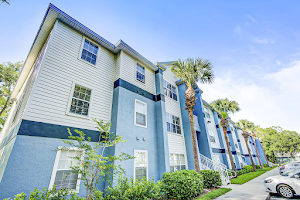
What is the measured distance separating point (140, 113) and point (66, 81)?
16.2 feet

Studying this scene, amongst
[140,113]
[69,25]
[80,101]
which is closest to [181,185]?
[140,113]

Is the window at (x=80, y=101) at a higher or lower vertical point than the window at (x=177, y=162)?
higher

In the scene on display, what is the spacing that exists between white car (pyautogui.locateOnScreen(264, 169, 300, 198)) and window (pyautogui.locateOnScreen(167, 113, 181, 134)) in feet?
22.4

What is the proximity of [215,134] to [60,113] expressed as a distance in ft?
68.8

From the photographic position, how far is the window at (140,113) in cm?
926

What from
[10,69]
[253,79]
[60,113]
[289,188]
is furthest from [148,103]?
[10,69]

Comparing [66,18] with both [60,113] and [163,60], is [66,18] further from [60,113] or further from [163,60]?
[163,60]

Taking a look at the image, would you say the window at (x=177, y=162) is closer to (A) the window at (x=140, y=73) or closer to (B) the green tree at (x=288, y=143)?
(A) the window at (x=140, y=73)

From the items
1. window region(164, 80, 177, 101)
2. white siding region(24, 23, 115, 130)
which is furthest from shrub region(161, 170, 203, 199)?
window region(164, 80, 177, 101)

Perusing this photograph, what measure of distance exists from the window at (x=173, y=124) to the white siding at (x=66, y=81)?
5.73 metres

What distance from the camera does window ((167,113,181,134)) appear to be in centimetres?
1190

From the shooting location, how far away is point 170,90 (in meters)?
13.8

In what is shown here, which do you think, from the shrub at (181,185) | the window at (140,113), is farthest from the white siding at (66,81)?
the shrub at (181,185)

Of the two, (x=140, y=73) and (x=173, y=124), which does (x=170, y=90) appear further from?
(x=140, y=73)
